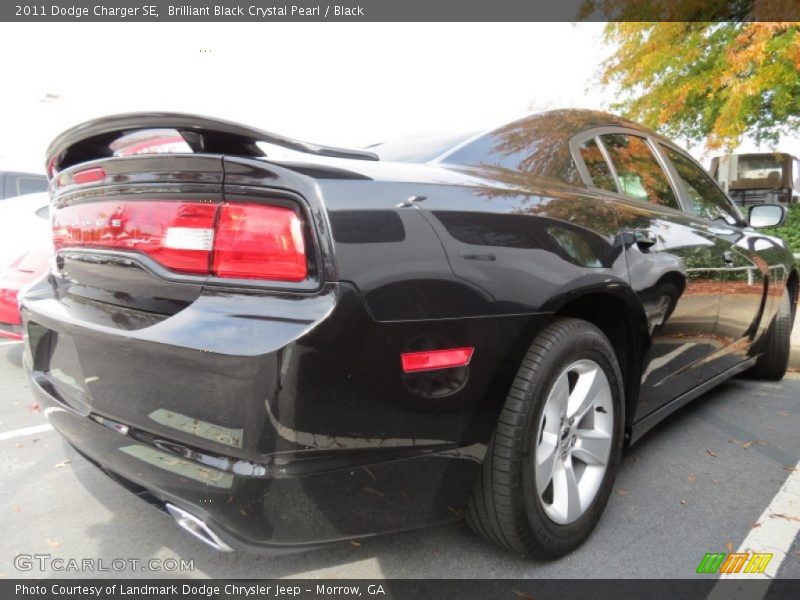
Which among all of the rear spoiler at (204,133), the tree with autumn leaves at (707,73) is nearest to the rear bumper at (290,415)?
the rear spoiler at (204,133)

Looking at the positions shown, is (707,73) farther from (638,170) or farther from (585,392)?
(585,392)

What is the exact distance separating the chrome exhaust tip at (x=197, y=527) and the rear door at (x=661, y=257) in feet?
5.22

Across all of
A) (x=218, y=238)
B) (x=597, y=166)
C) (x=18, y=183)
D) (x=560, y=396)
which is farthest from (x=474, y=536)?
(x=18, y=183)

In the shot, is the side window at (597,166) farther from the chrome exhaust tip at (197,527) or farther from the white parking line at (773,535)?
the chrome exhaust tip at (197,527)

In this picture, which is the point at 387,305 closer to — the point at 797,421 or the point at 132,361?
the point at 132,361

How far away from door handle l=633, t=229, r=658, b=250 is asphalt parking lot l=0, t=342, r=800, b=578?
1050 millimetres

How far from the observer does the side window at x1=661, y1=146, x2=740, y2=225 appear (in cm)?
296

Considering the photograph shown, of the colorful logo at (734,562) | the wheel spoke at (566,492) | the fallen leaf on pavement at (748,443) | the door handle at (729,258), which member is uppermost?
the door handle at (729,258)

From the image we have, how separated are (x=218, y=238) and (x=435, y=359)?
619 millimetres

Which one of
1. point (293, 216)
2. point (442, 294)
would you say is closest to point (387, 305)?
point (442, 294)

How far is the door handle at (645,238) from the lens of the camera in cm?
212

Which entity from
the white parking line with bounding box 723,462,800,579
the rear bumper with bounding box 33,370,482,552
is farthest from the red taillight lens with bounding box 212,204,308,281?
the white parking line with bounding box 723,462,800,579

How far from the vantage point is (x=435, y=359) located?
4.69 feet

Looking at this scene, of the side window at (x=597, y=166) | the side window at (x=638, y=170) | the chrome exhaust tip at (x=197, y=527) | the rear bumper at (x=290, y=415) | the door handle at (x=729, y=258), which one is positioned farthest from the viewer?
the door handle at (x=729, y=258)
